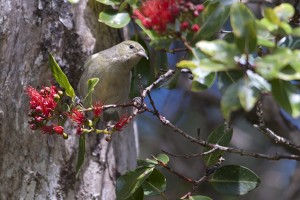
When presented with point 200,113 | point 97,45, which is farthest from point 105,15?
point 200,113

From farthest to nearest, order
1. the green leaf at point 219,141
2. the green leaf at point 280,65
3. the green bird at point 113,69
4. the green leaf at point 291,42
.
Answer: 1. the green bird at point 113,69
2. the green leaf at point 219,141
3. the green leaf at point 291,42
4. the green leaf at point 280,65

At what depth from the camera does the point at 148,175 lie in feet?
10.2

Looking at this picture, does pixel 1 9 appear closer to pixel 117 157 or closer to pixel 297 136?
pixel 117 157

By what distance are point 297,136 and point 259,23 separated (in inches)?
121

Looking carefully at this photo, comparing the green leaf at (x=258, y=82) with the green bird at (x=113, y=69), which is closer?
the green leaf at (x=258, y=82)

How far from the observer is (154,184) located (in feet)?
10.6

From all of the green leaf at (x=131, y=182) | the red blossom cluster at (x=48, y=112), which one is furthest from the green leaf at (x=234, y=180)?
the red blossom cluster at (x=48, y=112)

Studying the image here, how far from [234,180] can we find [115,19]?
1.24 m

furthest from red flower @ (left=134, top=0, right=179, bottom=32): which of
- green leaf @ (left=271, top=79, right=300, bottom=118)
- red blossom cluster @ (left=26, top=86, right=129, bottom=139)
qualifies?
red blossom cluster @ (left=26, top=86, right=129, bottom=139)

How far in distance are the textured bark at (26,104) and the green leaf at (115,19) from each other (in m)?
0.44

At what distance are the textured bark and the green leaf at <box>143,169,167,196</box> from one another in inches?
30.7

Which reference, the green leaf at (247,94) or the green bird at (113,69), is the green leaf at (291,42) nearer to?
the green leaf at (247,94)

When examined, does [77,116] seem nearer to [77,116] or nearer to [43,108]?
[77,116]

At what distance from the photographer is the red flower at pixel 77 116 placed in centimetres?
291
